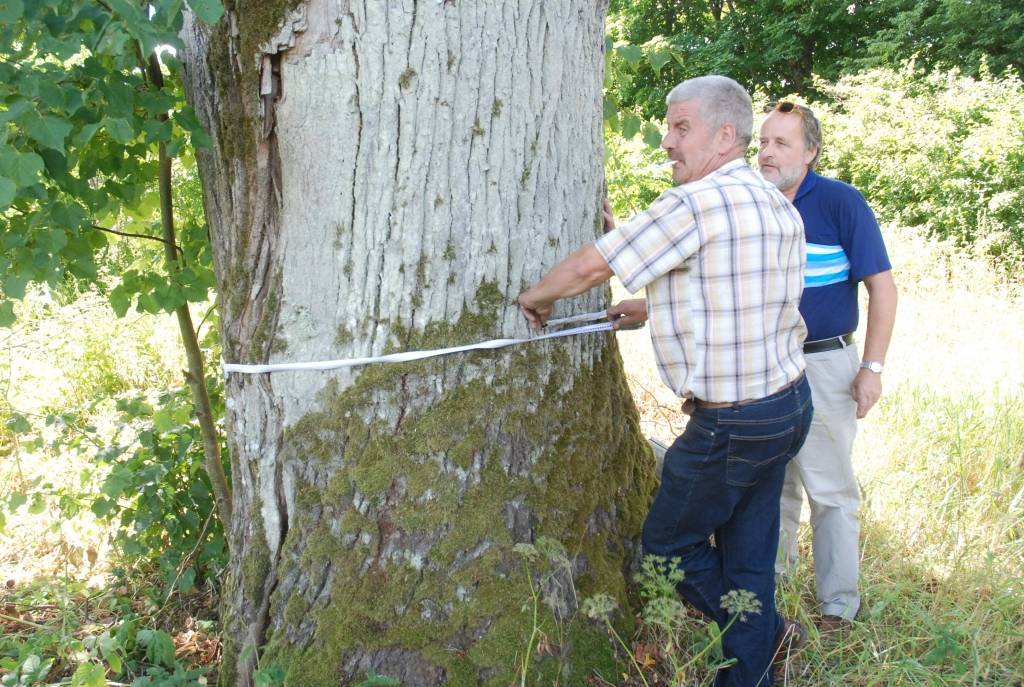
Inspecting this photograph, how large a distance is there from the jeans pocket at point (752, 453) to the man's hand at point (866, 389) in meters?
0.65

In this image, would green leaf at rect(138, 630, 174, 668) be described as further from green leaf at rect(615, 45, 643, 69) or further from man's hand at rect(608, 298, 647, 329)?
green leaf at rect(615, 45, 643, 69)

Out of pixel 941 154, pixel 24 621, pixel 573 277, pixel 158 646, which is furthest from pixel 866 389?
pixel 941 154

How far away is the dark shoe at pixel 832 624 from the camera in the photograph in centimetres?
306

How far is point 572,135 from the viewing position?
264 centimetres

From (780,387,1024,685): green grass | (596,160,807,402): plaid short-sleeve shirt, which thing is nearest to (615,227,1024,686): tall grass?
(780,387,1024,685): green grass

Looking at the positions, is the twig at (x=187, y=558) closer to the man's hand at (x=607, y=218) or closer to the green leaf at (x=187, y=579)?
the green leaf at (x=187, y=579)

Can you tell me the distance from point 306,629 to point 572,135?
1.67 metres

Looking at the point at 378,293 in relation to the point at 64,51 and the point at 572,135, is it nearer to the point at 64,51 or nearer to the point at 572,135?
the point at 572,135

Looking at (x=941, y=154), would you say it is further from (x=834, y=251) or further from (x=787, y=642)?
(x=787, y=642)

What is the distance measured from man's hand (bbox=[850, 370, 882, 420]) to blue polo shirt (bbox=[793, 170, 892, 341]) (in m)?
0.17

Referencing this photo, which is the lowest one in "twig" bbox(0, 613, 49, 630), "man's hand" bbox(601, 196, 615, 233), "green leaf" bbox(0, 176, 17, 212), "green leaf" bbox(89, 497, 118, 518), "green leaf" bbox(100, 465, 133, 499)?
"twig" bbox(0, 613, 49, 630)

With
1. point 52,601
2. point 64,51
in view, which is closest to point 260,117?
point 64,51

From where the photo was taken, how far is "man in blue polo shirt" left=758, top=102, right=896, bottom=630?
298 centimetres

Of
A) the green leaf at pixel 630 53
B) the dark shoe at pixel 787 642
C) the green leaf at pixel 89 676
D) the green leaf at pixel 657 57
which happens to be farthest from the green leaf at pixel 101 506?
the green leaf at pixel 657 57
